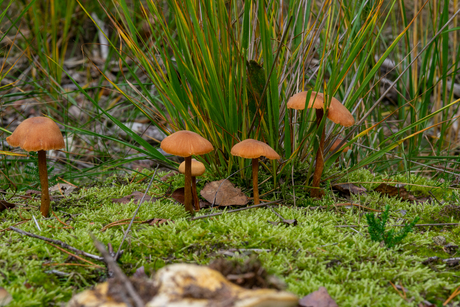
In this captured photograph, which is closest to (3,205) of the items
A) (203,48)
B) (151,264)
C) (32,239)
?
(32,239)

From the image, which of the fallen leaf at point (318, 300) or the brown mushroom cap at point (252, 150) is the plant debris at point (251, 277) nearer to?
the fallen leaf at point (318, 300)

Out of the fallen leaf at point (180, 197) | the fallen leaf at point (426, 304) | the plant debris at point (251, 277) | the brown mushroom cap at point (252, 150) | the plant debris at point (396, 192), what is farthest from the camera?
the plant debris at point (396, 192)

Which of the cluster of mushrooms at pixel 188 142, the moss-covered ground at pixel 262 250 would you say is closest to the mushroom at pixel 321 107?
the cluster of mushrooms at pixel 188 142

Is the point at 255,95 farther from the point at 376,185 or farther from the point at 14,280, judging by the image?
the point at 14,280

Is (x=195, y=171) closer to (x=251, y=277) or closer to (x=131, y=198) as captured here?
(x=131, y=198)

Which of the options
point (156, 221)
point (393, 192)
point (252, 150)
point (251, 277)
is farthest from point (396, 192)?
point (251, 277)
